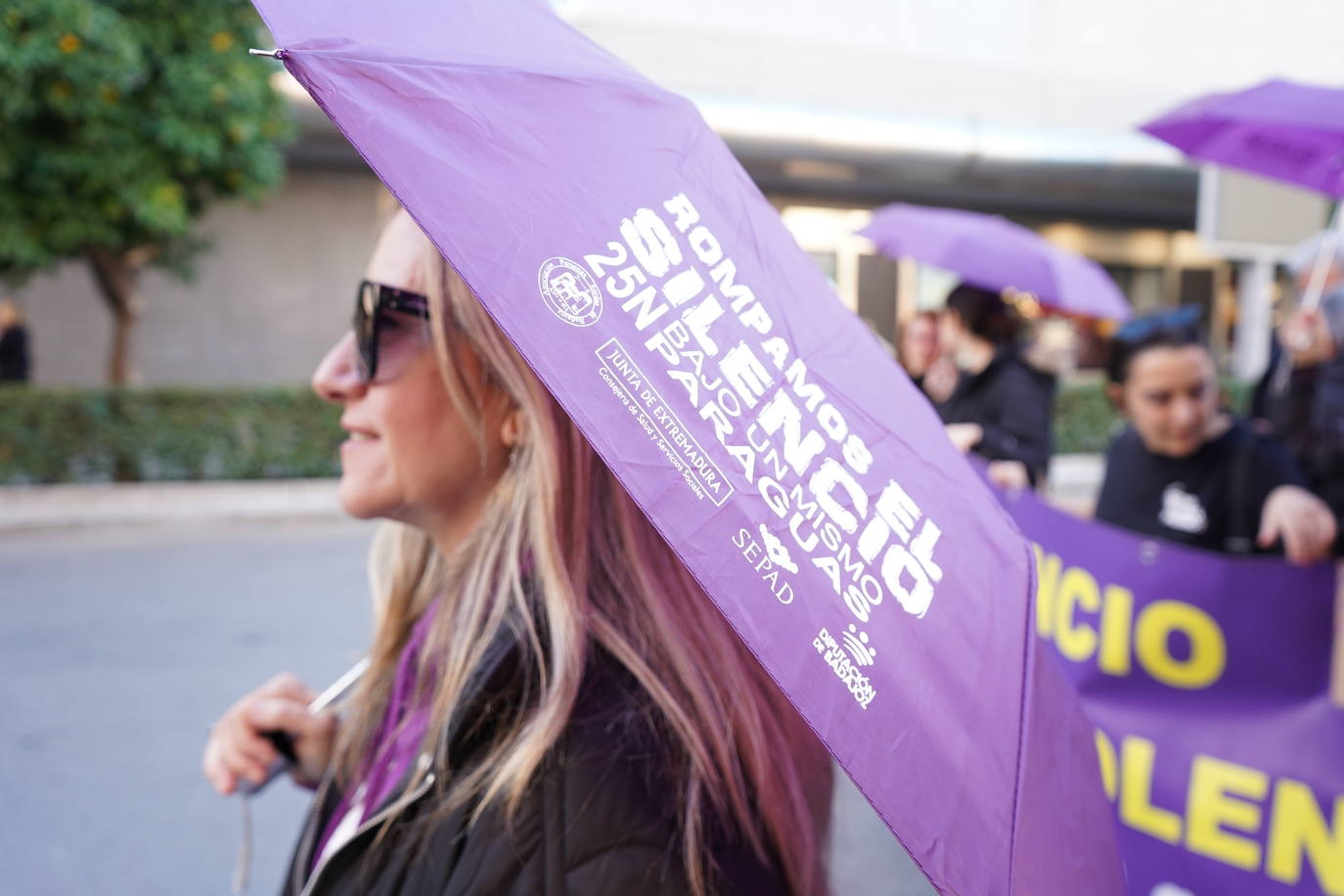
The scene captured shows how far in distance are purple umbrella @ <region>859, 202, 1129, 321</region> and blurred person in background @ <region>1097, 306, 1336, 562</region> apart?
197 centimetres

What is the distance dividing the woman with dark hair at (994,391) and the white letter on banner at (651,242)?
3.36 meters

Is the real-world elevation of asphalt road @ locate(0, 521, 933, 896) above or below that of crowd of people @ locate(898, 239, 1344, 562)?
below

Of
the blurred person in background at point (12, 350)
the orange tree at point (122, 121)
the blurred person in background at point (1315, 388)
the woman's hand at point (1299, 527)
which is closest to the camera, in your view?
the woman's hand at point (1299, 527)

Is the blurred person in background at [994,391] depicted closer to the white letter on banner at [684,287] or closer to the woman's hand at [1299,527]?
the woman's hand at [1299,527]

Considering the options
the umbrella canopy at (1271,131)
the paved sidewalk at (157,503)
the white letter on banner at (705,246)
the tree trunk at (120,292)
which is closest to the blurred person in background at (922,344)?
the umbrella canopy at (1271,131)

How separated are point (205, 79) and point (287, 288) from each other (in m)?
6.71

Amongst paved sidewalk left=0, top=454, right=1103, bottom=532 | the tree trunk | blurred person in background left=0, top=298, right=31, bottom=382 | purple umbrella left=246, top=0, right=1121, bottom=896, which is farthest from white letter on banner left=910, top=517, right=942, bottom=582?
blurred person in background left=0, top=298, right=31, bottom=382

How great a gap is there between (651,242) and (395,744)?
0.72m

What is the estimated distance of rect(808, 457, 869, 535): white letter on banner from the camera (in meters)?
0.92

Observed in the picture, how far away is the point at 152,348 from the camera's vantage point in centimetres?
1487

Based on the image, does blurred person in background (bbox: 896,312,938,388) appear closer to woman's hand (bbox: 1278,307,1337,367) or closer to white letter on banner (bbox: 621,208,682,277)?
woman's hand (bbox: 1278,307,1337,367)

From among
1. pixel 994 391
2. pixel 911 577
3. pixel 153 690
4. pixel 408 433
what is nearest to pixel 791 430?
pixel 911 577

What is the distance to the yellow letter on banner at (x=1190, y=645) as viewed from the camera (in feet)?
8.78

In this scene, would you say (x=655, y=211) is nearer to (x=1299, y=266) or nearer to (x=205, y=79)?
(x=1299, y=266)
